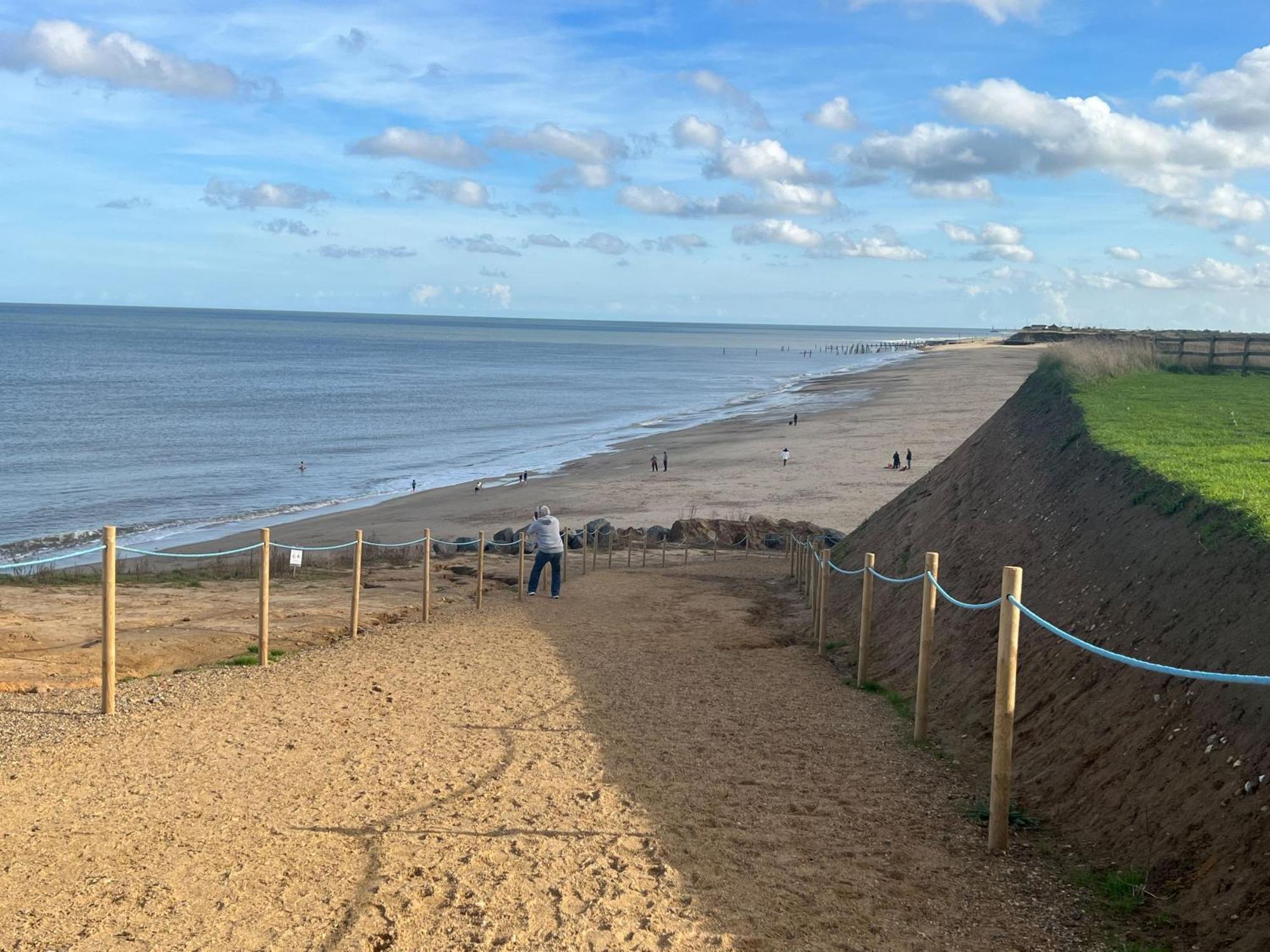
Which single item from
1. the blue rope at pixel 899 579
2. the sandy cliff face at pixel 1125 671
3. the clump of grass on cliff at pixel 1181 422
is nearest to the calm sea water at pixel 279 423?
the clump of grass on cliff at pixel 1181 422

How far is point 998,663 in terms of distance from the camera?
702cm

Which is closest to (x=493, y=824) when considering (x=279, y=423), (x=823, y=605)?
(x=823, y=605)

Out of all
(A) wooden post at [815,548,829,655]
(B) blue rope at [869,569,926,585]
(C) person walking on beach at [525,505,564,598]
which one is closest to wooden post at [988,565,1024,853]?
(B) blue rope at [869,569,926,585]

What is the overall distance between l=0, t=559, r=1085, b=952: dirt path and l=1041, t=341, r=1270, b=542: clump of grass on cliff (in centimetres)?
335

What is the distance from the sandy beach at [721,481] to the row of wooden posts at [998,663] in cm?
1818

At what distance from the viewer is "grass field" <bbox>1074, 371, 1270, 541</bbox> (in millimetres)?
9336

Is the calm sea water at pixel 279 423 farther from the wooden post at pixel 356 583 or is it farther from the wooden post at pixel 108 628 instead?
the wooden post at pixel 108 628

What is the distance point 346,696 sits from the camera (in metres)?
9.95

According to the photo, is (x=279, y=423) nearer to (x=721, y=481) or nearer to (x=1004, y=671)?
(x=721, y=481)

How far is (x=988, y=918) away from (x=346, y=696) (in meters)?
6.28

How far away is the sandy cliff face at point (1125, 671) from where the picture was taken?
5.46 metres

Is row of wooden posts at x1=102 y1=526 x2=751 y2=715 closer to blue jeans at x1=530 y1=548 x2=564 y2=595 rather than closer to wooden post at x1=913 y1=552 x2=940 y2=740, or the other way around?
blue jeans at x1=530 y1=548 x2=564 y2=595

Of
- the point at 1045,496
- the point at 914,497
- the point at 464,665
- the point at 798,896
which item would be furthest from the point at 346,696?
the point at 914,497

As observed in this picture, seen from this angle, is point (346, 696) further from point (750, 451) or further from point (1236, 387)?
point (750, 451)
